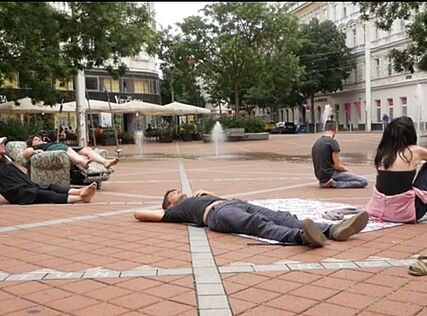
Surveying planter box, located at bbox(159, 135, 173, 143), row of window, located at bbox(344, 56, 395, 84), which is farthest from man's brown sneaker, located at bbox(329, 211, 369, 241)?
row of window, located at bbox(344, 56, 395, 84)

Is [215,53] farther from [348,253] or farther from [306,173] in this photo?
[348,253]

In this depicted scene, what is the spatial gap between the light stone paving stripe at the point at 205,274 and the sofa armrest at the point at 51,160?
4.11 meters

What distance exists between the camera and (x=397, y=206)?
589 cm

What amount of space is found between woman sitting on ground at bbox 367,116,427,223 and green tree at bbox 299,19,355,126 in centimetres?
4829

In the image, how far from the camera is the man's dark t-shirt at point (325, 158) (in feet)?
31.3

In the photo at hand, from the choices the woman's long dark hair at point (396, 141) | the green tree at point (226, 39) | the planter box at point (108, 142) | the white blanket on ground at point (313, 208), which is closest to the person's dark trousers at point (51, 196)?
the white blanket on ground at point (313, 208)

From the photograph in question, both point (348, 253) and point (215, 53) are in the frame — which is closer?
point (348, 253)

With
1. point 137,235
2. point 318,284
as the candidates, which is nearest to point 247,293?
point 318,284

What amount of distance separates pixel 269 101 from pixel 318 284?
55.9 metres

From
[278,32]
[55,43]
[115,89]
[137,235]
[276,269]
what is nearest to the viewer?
[276,269]

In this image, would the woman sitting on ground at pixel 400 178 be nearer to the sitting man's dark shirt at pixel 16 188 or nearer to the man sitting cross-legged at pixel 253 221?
the man sitting cross-legged at pixel 253 221

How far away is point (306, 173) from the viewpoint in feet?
42.2

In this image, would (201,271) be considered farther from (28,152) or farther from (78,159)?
(28,152)

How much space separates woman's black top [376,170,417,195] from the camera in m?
A: 5.76
